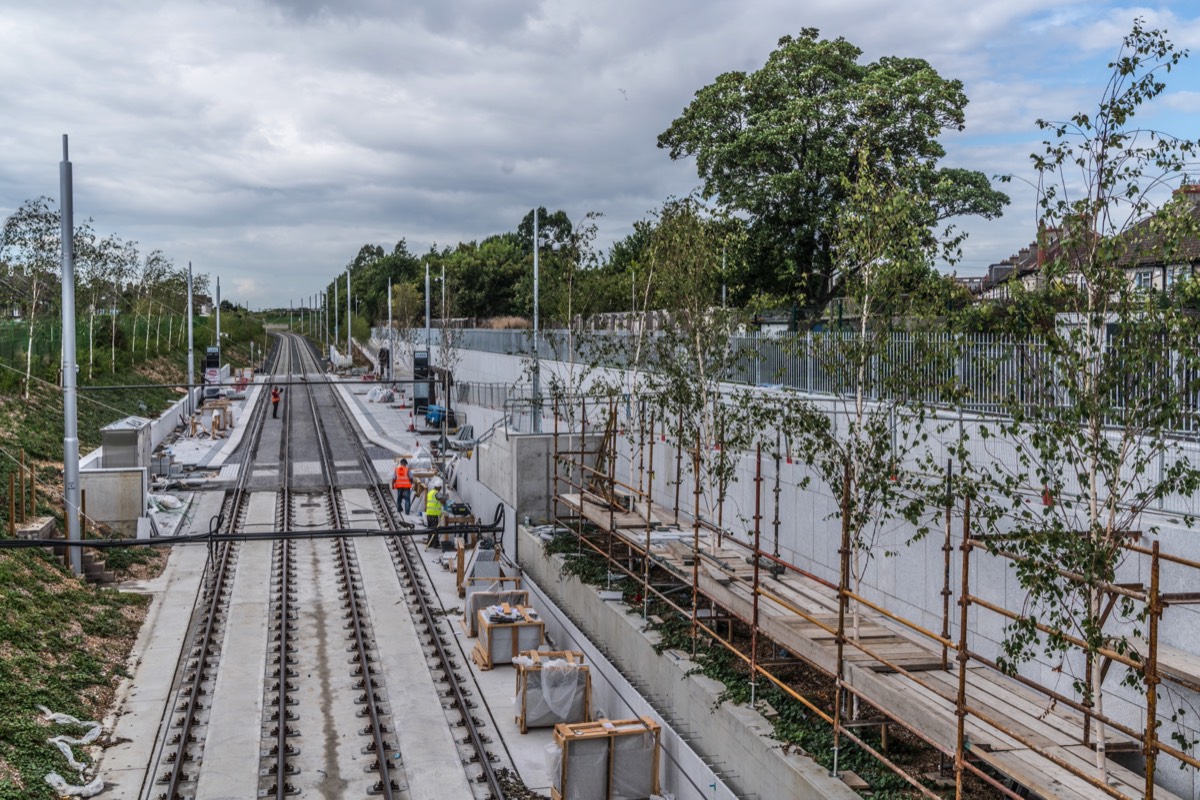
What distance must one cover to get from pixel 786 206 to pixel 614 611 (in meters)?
16.3

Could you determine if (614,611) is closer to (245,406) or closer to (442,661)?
(442,661)

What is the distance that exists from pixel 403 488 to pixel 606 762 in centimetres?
1777

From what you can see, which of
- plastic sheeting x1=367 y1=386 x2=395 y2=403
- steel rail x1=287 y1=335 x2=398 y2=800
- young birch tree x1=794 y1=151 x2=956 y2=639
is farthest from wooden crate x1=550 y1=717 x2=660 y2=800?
plastic sheeting x1=367 y1=386 x2=395 y2=403

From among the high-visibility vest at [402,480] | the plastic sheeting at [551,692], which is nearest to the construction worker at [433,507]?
the high-visibility vest at [402,480]

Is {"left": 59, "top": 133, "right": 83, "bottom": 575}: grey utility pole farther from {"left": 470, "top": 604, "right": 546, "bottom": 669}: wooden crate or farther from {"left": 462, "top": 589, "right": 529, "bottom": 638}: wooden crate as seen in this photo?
{"left": 470, "top": 604, "right": 546, "bottom": 669}: wooden crate

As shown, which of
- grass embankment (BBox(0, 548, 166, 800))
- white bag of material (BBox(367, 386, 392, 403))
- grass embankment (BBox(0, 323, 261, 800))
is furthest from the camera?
white bag of material (BBox(367, 386, 392, 403))

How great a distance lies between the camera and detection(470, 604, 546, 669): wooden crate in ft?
58.7

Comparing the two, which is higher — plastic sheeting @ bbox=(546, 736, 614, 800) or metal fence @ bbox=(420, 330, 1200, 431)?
metal fence @ bbox=(420, 330, 1200, 431)

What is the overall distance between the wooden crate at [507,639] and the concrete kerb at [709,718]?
0.97 m

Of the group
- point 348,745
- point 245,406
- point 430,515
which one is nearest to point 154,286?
point 245,406

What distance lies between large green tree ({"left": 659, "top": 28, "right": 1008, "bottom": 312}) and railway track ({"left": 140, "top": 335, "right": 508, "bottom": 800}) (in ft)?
43.9

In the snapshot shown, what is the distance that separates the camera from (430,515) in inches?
1024

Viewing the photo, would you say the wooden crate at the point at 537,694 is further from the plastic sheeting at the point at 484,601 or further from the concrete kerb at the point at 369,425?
the concrete kerb at the point at 369,425

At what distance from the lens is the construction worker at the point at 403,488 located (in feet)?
96.8
